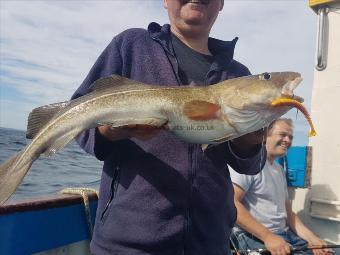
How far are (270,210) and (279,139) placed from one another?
119 centimetres

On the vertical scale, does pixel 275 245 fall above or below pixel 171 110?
below

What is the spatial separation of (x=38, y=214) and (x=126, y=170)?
66.5 inches

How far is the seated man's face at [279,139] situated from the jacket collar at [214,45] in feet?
10.0

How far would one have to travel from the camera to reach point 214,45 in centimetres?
343

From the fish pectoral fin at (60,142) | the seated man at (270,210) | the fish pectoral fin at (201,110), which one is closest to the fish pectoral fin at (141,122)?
the fish pectoral fin at (201,110)

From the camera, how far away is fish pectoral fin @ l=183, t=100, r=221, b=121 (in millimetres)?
2551

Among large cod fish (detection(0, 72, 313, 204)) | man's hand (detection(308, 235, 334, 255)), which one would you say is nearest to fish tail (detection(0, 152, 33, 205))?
large cod fish (detection(0, 72, 313, 204))

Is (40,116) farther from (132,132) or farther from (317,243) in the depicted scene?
(317,243)

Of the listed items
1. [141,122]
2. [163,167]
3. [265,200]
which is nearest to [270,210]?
[265,200]

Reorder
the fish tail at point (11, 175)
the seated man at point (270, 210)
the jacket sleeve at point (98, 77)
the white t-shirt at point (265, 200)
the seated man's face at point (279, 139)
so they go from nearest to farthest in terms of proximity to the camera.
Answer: the fish tail at point (11, 175)
the jacket sleeve at point (98, 77)
the seated man at point (270, 210)
the white t-shirt at point (265, 200)
the seated man's face at point (279, 139)

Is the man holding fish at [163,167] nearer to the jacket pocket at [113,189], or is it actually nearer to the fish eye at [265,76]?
the jacket pocket at [113,189]

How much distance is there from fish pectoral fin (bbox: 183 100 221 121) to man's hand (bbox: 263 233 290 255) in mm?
3145

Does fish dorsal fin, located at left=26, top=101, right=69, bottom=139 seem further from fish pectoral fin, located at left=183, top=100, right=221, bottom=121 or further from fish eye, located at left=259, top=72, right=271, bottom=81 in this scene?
fish eye, located at left=259, top=72, right=271, bottom=81

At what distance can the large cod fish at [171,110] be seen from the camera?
2568 mm
